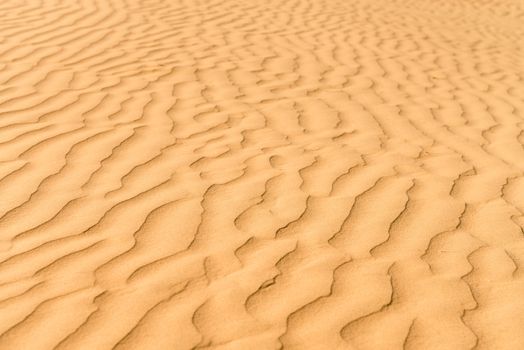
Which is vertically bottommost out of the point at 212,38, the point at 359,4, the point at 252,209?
the point at 359,4

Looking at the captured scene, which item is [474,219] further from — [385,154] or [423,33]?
[423,33]

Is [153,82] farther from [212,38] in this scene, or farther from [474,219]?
[474,219]

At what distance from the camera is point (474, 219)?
11.9 ft

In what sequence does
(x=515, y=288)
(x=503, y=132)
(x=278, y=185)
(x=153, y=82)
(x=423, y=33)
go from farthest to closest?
1. (x=423, y=33)
2. (x=153, y=82)
3. (x=503, y=132)
4. (x=278, y=185)
5. (x=515, y=288)

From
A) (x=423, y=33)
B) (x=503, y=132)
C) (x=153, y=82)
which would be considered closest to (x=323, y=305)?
(x=503, y=132)

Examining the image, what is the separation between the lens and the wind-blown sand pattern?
2650 mm

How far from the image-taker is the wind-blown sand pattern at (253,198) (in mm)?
2650

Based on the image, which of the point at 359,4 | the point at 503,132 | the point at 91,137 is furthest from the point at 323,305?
the point at 359,4

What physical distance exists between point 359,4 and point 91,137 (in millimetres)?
6971

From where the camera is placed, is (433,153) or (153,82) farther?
(153,82)

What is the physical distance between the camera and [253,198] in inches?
146

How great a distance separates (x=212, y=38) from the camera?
7898 mm

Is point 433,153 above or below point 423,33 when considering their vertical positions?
above

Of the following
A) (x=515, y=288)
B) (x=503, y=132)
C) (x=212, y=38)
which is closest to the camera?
(x=515, y=288)
